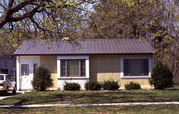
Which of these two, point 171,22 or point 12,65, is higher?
point 171,22

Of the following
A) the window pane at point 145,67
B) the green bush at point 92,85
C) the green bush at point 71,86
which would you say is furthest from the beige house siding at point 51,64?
the window pane at point 145,67

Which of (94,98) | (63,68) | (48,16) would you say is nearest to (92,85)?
(63,68)

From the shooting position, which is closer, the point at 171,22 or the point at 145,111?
the point at 145,111

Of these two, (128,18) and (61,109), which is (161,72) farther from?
(61,109)

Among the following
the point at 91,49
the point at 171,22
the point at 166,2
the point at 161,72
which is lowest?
the point at 161,72

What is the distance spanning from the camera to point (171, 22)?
786 inches

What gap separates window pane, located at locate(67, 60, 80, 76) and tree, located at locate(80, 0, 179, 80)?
2724mm

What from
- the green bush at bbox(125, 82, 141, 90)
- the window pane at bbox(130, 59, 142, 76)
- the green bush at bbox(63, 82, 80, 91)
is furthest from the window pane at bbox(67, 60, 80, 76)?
the window pane at bbox(130, 59, 142, 76)

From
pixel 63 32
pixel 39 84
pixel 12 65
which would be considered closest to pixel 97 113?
pixel 63 32

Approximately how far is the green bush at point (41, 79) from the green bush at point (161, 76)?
8.35 m

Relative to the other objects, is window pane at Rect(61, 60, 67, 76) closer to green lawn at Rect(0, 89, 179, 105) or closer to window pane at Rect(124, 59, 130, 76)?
window pane at Rect(124, 59, 130, 76)

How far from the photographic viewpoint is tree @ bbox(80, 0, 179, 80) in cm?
1338

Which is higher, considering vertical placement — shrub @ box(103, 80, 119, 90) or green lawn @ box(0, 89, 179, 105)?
shrub @ box(103, 80, 119, 90)

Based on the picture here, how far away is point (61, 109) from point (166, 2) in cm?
1403
